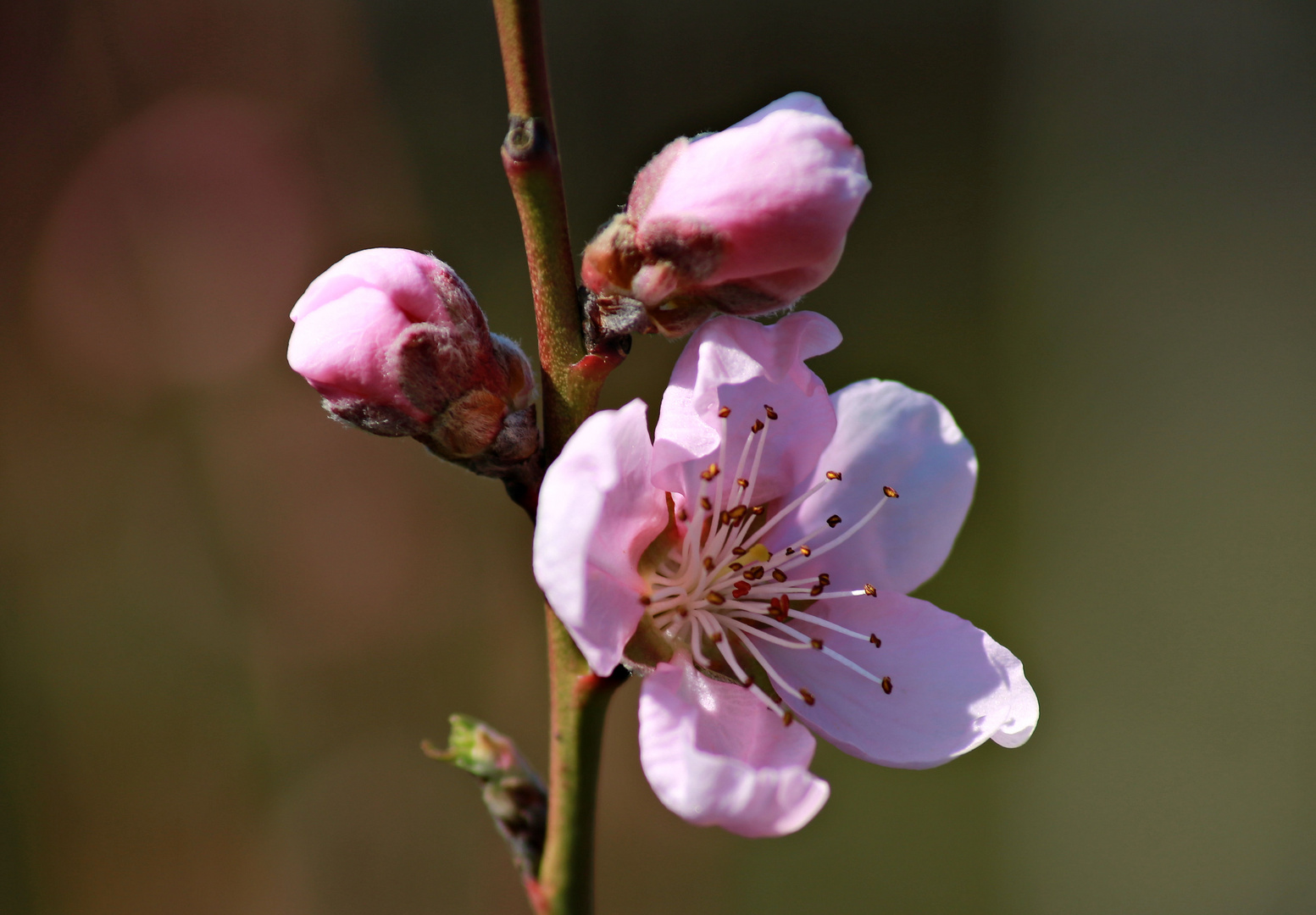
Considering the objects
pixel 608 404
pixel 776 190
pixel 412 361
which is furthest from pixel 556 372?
pixel 608 404

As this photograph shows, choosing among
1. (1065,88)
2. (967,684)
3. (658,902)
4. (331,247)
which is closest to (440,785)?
(658,902)

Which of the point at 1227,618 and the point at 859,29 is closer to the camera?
the point at 1227,618

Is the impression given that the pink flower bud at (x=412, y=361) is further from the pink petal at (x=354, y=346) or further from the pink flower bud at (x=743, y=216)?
the pink flower bud at (x=743, y=216)

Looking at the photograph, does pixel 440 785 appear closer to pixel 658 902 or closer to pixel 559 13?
pixel 658 902

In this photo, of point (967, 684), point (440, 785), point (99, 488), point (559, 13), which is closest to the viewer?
point (967, 684)

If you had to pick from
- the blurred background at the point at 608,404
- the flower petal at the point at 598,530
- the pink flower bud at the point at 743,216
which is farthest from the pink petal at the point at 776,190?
the blurred background at the point at 608,404
